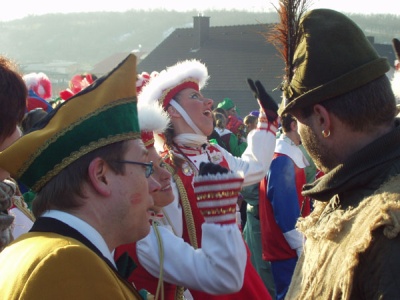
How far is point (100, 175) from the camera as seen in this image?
2.09 metres

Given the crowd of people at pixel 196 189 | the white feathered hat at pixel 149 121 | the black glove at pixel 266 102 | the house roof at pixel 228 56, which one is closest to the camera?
the crowd of people at pixel 196 189

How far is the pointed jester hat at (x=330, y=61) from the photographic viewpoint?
2295mm

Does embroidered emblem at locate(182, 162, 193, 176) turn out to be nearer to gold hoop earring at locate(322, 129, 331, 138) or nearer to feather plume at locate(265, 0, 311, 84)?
feather plume at locate(265, 0, 311, 84)

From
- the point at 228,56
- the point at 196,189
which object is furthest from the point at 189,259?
the point at 228,56

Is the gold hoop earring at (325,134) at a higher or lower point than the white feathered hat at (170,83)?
higher

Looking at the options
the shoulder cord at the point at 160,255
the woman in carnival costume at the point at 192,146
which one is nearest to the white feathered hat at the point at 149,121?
the woman in carnival costume at the point at 192,146

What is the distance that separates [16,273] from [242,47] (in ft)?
108

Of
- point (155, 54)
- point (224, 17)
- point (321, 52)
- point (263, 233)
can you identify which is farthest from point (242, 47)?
point (224, 17)

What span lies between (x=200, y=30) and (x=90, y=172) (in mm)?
34107

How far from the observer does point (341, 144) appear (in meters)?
2.33

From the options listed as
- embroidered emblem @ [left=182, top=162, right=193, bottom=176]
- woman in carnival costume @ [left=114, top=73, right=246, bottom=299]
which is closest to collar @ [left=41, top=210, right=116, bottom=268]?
woman in carnival costume @ [left=114, top=73, right=246, bottom=299]

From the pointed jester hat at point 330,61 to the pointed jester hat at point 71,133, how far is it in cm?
72

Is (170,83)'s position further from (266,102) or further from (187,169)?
(266,102)

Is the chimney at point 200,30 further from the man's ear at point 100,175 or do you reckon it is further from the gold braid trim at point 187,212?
the man's ear at point 100,175
